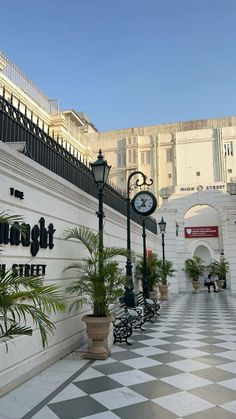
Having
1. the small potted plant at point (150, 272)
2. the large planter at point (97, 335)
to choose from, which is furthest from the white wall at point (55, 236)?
the small potted plant at point (150, 272)

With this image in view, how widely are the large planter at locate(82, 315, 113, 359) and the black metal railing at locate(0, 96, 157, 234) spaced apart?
2582mm

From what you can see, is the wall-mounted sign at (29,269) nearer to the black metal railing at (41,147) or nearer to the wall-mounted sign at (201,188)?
the black metal railing at (41,147)

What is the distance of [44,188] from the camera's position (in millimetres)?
5293

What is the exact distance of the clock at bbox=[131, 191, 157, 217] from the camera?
11289 mm

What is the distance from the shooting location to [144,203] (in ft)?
37.4

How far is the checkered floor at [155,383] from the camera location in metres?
3.38

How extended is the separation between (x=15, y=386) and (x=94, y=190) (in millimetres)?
4769

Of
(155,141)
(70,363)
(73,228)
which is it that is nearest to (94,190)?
(73,228)

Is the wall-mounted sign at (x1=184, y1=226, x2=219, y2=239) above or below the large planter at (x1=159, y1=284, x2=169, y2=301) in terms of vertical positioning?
above

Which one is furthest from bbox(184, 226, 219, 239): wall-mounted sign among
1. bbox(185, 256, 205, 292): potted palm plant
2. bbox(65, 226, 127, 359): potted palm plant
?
bbox(65, 226, 127, 359): potted palm plant

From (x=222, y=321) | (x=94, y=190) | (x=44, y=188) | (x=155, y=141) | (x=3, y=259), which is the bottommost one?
(x=222, y=321)

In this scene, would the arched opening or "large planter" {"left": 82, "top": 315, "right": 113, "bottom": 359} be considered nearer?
"large planter" {"left": 82, "top": 315, "right": 113, "bottom": 359}

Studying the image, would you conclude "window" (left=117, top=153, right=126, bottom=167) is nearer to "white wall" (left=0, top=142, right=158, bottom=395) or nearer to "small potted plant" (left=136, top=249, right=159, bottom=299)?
"small potted plant" (left=136, top=249, right=159, bottom=299)

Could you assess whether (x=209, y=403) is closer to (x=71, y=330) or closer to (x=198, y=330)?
(x=71, y=330)
